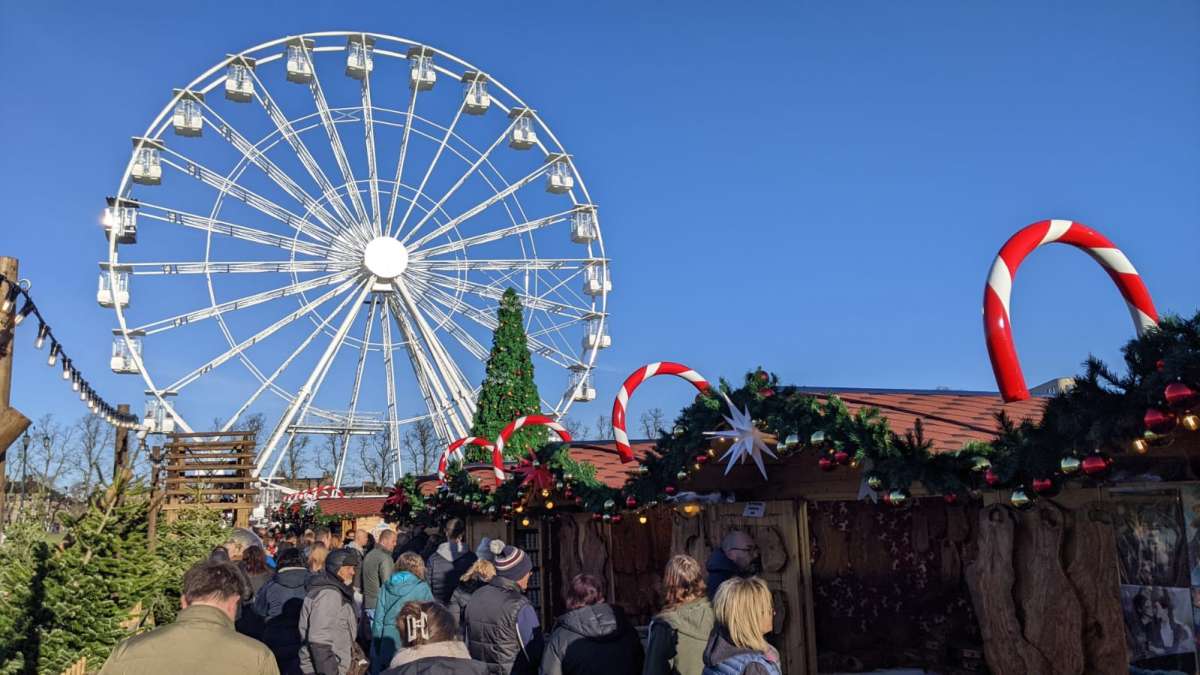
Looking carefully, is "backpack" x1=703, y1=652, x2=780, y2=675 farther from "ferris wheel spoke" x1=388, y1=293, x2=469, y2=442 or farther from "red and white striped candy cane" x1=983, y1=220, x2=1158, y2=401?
"ferris wheel spoke" x1=388, y1=293, x2=469, y2=442

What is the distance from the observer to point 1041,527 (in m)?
4.62

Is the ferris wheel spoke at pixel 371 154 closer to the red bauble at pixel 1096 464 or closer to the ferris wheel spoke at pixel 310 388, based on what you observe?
the ferris wheel spoke at pixel 310 388

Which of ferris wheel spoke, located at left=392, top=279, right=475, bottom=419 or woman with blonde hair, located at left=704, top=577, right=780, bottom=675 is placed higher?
ferris wheel spoke, located at left=392, top=279, right=475, bottom=419

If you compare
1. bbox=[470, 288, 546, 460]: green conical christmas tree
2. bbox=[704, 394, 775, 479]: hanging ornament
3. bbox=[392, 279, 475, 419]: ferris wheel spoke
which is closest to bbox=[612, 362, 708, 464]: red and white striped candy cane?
bbox=[704, 394, 775, 479]: hanging ornament

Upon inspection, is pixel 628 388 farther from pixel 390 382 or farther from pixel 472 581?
pixel 390 382

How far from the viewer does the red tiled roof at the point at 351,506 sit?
27906 millimetres

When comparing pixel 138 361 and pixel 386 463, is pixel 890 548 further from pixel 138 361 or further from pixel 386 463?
pixel 386 463

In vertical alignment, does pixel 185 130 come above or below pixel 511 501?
above

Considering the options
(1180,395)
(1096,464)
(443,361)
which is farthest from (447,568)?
(443,361)

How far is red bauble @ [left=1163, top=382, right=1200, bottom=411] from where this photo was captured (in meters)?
3.16

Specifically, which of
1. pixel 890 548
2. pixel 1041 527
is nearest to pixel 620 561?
pixel 890 548

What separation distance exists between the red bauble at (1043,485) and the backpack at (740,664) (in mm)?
1737

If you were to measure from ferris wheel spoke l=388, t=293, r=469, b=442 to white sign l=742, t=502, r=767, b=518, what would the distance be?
16161mm

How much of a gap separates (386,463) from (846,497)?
5225 cm
